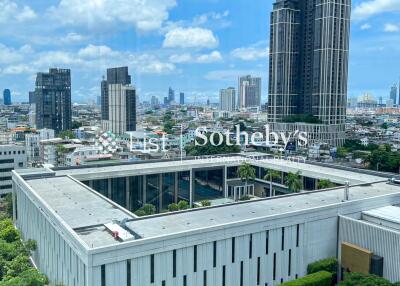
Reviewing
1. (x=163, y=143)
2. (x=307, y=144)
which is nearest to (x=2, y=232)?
(x=163, y=143)

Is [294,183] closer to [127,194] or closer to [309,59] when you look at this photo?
[127,194]

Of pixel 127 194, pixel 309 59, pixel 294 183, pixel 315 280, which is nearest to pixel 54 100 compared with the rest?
pixel 309 59

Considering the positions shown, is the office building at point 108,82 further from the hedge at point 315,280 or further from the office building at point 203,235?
the hedge at point 315,280

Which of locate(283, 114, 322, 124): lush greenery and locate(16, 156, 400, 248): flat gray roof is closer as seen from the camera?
locate(16, 156, 400, 248): flat gray roof

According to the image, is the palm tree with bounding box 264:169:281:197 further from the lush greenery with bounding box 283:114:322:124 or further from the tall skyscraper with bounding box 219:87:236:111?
the tall skyscraper with bounding box 219:87:236:111

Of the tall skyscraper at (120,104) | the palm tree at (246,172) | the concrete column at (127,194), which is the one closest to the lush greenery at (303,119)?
the tall skyscraper at (120,104)

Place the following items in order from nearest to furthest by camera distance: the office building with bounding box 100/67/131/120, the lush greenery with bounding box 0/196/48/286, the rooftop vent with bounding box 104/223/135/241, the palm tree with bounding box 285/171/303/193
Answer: the rooftop vent with bounding box 104/223/135/241
the lush greenery with bounding box 0/196/48/286
the palm tree with bounding box 285/171/303/193
the office building with bounding box 100/67/131/120

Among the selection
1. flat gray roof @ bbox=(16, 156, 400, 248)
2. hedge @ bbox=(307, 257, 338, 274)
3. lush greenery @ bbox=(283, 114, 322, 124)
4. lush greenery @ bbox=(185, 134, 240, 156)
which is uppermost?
lush greenery @ bbox=(283, 114, 322, 124)

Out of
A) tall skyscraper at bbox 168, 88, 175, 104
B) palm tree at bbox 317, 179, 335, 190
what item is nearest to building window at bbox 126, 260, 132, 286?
palm tree at bbox 317, 179, 335, 190
